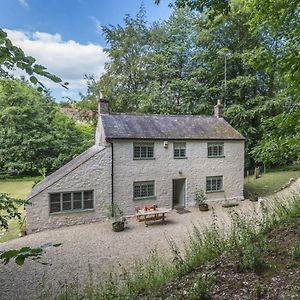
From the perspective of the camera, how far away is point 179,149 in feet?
60.8

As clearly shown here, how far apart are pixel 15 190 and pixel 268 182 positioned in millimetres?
22960

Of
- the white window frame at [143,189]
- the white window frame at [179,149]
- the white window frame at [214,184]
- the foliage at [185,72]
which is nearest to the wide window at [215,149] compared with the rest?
the white window frame at [214,184]

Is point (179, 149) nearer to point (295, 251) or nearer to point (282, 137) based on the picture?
point (282, 137)

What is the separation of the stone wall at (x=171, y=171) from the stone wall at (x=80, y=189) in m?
0.70

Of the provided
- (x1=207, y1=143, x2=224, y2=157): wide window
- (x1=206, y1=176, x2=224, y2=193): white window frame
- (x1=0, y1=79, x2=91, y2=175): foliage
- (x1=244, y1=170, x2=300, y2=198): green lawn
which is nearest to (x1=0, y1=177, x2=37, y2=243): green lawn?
(x1=0, y1=79, x2=91, y2=175): foliage

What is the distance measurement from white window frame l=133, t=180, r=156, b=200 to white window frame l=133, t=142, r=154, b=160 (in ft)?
5.35

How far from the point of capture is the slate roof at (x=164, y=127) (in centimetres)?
1711

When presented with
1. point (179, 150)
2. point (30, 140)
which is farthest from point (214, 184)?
point (30, 140)

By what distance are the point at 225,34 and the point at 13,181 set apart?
94.3 feet

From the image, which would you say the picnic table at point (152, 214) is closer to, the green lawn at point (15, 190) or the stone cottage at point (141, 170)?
the stone cottage at point (141, 170)

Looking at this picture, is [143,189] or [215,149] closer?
[143,189]

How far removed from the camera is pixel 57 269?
1017 centimetres

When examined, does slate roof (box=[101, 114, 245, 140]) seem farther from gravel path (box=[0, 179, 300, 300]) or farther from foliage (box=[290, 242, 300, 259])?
foliage (box=[290, 242, 300, 259])

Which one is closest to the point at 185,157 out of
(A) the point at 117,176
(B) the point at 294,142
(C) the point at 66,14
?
(A) the point at 117,176
